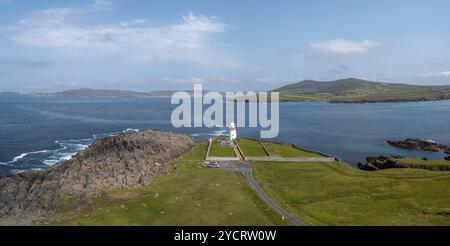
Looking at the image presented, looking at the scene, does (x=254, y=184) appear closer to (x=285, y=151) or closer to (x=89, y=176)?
(x=89, y=176)

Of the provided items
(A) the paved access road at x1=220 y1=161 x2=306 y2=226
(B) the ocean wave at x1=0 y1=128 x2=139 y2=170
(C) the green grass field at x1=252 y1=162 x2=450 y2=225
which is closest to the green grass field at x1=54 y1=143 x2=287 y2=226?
(A) the paved access road at x1=220 y1=161 x2=306 y2=226

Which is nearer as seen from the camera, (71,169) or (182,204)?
(182,204)

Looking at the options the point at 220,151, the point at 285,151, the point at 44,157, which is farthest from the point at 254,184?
the point at 44,157

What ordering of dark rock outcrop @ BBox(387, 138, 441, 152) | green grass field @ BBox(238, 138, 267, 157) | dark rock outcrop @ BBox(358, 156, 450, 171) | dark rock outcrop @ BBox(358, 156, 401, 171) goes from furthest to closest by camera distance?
dark rock outcrop @ BBox(387, 138, 441, 152)
green grass field @ BBox(238, 138, 267, 157)
dark rock outcrop @ BBox(358, 156, 401, 171)
dark rock outcrop @ BBox(358, 156, 450, 171)

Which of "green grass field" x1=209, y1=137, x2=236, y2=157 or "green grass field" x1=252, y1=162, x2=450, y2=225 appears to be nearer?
"green grass field" x1=252, y1=162, x2=450, y2=225

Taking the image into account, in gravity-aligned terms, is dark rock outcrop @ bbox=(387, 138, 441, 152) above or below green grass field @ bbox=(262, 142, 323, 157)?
below

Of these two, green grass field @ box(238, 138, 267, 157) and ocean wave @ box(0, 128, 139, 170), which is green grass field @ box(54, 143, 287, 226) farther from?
ocean wave @ box(0, 128, 139, 170)
